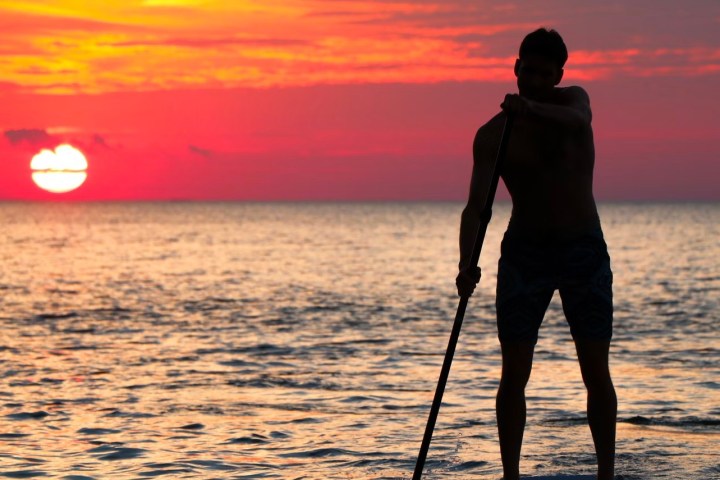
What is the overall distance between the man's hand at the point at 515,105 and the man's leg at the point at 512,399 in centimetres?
123

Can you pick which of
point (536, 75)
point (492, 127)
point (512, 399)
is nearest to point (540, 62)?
point (536, 75)

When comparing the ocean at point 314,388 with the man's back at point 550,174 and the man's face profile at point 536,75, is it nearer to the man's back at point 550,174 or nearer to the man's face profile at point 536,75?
the man's back at point 550,174

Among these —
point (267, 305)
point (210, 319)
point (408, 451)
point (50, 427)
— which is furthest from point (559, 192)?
point (267, 305)

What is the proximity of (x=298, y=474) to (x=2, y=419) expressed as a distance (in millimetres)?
3568

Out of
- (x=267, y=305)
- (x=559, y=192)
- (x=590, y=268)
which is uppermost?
(x=559, y=192)

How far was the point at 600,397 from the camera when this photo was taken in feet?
17.7

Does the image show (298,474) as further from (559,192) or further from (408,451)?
(559,192)

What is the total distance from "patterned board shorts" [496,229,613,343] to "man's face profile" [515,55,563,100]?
0.72 m

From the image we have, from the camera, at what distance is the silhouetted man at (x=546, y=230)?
514 centimetres

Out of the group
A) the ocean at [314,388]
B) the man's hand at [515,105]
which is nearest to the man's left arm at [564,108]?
the man's hand at [515,105]

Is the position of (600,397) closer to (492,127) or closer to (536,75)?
(492,127)

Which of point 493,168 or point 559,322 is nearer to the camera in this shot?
point 493,168

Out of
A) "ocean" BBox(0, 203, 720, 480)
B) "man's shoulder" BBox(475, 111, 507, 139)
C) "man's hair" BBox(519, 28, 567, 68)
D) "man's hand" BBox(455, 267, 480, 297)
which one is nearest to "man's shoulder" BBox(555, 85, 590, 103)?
"man's hair" BBox(519, 28, 567, 68)

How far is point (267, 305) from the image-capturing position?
2491 cm
